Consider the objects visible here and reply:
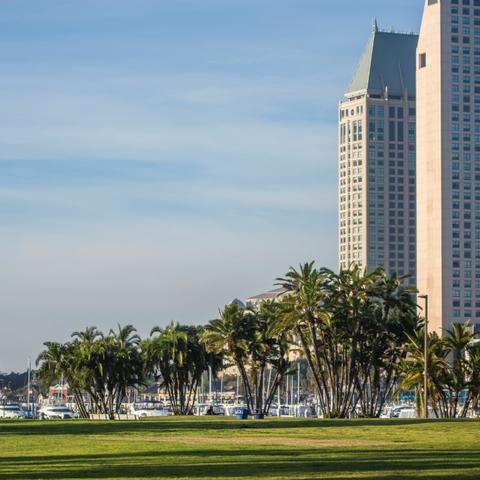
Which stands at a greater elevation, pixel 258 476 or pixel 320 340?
pixel 320 340

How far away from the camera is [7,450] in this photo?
4656cm

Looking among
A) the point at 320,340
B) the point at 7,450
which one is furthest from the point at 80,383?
the point at 7,450

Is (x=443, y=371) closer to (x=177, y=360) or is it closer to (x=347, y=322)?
(x=347, y=322)

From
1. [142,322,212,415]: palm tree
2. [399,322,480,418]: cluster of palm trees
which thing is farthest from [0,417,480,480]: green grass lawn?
[142,322,212,415]: palm tree

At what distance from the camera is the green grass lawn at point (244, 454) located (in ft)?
110

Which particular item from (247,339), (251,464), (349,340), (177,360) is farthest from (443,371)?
(251,464)

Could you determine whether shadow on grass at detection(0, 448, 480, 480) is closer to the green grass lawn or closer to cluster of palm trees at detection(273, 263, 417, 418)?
the green grass lawn

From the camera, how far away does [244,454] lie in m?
41.8

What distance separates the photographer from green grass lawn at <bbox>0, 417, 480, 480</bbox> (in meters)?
33.5

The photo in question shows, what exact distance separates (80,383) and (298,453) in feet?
280

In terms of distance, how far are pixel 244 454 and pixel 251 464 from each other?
17.1 ft

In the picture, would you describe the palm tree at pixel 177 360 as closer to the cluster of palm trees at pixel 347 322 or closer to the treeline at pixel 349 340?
the treeline at pixel 349 340

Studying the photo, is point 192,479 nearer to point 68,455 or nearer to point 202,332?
point 68,455

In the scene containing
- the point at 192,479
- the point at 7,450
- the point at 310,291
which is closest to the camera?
the point at 192,479
